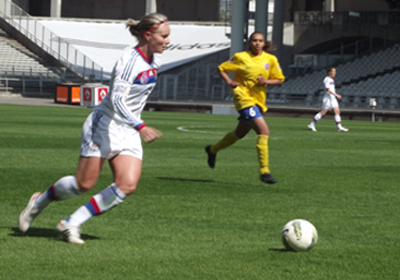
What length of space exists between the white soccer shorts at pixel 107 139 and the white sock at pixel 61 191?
0.80 ft

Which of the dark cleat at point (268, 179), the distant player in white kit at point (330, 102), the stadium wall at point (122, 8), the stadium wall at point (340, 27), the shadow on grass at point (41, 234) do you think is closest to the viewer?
the shadow on grass at point (41, 234)

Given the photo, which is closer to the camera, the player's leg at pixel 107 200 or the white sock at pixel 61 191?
the player's leg at pixel 107 200

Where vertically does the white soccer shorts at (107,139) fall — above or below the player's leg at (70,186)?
above

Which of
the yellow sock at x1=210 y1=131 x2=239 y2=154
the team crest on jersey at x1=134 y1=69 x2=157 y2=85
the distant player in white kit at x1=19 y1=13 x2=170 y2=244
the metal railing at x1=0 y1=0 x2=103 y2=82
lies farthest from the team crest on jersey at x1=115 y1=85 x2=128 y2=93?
the metal railing at x1=0 y1=0 x2=103 y2=82

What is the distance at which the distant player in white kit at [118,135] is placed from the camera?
5523 mm

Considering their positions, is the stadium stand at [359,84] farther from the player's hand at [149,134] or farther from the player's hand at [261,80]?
the player's hand at [149,134]

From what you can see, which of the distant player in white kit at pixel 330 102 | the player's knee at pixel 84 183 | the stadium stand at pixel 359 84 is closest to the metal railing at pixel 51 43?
the stadium stand at pixel 359 84

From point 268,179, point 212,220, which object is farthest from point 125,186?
point 268,179

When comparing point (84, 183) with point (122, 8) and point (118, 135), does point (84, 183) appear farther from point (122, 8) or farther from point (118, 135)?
point (122, 8)

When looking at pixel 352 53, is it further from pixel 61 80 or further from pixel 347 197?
pixel 347 197

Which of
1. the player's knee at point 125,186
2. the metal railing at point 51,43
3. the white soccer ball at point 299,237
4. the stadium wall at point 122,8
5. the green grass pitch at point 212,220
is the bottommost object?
the green grass pitch at point 212,220

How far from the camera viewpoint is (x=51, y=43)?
53844 mm

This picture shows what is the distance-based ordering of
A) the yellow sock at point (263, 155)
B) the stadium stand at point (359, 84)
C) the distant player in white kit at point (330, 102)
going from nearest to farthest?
the yellow sock at point (263, 155) → the distant player in white kit at point (330, 102) → the stadium stand at point (359, 84)

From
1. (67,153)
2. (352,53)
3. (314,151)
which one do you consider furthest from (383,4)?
(67,153)
